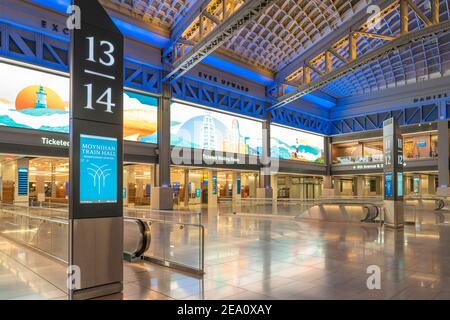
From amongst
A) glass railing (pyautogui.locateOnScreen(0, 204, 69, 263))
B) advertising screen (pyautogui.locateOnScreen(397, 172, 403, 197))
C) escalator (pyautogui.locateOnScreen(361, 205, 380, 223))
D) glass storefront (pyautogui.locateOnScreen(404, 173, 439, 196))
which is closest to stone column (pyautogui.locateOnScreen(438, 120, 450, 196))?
glass storefront (pyautogui.locateOnScreen(404, 173, 439, 196))

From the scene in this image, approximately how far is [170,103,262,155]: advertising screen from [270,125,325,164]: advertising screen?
284 centimetres

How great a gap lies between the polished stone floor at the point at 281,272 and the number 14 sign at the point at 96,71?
9.02 ft

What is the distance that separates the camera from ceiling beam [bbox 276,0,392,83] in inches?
941

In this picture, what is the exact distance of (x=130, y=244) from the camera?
7.98 meters

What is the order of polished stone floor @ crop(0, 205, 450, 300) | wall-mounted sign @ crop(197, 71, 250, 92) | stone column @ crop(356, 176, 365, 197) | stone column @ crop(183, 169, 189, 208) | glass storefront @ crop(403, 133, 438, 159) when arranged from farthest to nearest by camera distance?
stone column @ crop(356, 176, 365, 197) < glass storefront @ crop(403, 133, 438, 159) < stone column @ crop(183, 169, 189, 208) < wall-mounted sign @ crop(197, 71, 250, 92) < polished stone floor @ crop(0, 205, 450, 300)

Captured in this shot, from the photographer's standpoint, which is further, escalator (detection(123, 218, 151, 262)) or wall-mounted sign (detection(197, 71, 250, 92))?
wall-mounted sign (detection(197, 71, 250, 92))

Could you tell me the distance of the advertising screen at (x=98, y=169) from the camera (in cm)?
494

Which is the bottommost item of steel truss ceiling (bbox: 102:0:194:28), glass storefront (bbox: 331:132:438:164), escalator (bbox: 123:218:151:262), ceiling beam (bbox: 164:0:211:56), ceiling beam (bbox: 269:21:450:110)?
escalator (bbox: 123:218:151:262)

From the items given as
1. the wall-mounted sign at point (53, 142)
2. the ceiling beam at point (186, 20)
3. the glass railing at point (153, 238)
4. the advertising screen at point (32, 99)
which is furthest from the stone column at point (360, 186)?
the glass railing at point (153, 238)

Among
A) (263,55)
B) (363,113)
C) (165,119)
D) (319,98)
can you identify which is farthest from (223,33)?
(363,113)

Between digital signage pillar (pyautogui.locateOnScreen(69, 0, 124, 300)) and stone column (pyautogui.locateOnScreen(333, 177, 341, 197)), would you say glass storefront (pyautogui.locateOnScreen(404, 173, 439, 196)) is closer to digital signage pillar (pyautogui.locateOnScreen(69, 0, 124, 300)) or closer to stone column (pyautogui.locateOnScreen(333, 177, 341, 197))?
stone column (pyautogui.locateOnScreen(333, 177, 341, 197))

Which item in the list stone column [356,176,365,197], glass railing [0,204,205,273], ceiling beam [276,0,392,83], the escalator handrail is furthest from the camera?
stone column [356,176,365,197]

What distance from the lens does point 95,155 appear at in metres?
5.07
